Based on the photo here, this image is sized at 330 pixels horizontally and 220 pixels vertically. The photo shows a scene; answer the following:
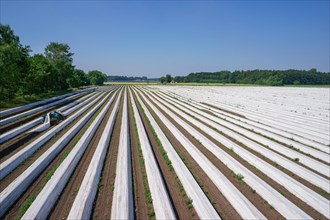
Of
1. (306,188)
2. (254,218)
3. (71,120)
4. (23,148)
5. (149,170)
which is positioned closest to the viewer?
(254,218)

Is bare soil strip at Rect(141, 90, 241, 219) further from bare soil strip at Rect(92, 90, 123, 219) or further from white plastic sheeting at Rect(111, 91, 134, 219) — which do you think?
bare soil strip at Rect(92, 90, 123, 219)

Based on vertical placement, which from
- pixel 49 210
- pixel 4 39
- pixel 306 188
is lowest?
pixel 306 188

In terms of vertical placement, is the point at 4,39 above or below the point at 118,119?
above

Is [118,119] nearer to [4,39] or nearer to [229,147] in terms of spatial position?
[229,147]

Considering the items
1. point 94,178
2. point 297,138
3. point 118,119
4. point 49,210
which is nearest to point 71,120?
point 118,119

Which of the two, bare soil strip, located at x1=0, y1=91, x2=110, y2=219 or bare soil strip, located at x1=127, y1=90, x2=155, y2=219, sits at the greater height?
bare soil strip, located at x1=0, y1=91, x2=110, y2=219

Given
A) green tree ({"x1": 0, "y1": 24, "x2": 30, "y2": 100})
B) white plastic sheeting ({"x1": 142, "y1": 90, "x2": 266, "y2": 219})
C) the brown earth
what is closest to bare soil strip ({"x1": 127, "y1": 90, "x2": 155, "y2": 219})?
the brown earth

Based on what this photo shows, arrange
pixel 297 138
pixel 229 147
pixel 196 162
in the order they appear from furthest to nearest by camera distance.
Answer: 1. pixel 297 138
2. pixel 229 147
3. pixel 196 162

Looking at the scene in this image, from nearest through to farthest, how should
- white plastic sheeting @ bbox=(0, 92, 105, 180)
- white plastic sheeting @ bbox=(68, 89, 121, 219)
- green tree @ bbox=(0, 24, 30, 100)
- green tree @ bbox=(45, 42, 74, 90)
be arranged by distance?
white plastic sheeting @ bbox=(68, 89, 121, 219), white plastic sheeting @ bbox=(0, 92, 105, 180), green tree @ bbox=(0, 24, 30, 100), green tree @ bbox=(45, 42, 74, 90)

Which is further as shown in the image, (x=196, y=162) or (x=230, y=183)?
(x=196, y=162)
